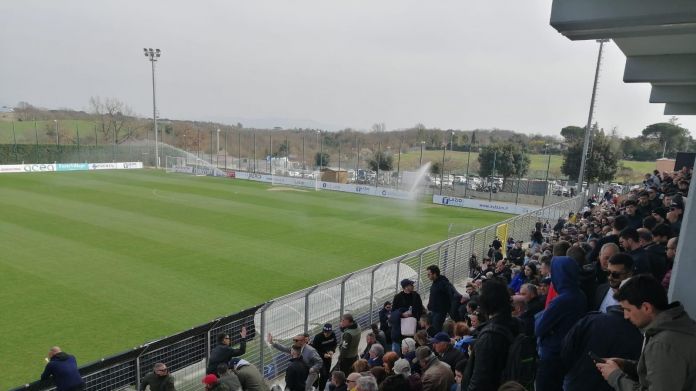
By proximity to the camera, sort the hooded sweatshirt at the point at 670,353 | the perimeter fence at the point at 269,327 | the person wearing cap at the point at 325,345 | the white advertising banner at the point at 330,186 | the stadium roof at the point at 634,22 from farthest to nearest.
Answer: the white advertising banner at the point at 330,186 < the person wearing cap at the point at 325,345 < the perimeter fence at the point at 269,327 < the stadium roof at the point at 634,22 < the hooded sweatshirt at the point at 670,353

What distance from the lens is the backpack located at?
130 inches

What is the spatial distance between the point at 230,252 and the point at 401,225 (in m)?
10.9

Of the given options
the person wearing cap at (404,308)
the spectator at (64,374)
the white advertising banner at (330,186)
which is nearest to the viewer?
the spectator at (64,374)

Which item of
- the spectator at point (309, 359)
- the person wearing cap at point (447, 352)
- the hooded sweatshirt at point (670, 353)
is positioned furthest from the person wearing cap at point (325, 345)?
the hooded sweatshirt at point (670, 353)

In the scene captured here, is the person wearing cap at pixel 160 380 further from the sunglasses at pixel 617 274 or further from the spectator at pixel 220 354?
the sunglasses at pixel 617 274

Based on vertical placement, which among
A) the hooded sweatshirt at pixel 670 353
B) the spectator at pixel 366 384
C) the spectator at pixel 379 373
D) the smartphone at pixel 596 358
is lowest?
the spectator at pixel 379 373

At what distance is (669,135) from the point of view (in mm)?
72562

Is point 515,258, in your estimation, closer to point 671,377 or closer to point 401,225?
point 671,377

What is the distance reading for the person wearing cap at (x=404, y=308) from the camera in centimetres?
695

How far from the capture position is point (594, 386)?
3.06 metres

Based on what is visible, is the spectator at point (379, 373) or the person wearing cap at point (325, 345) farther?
the person wearing cap at point (325, 345)

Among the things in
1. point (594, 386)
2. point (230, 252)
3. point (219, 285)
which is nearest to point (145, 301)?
point (219, 285)

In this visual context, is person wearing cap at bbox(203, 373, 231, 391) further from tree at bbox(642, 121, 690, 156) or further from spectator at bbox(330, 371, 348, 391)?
tree at bbox(642, 121, 690, 156)

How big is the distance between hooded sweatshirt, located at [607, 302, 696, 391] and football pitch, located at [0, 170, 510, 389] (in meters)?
9.89
